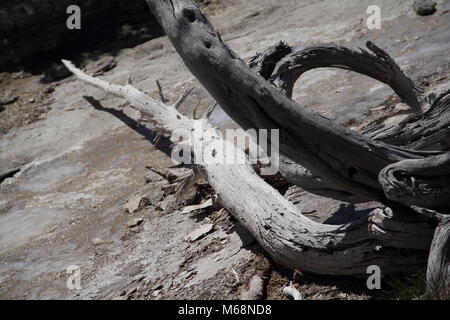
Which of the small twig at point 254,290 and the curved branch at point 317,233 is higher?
the curved branch at point 317,233

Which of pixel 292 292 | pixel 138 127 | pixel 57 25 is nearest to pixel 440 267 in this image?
pixel 292 292

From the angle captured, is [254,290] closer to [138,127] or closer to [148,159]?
[148,159]

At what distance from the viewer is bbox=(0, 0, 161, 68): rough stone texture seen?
11.0 m

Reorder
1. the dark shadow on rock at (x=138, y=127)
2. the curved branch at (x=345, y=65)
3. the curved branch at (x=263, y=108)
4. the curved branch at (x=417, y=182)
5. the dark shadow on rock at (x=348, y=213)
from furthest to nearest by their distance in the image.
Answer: the dark shadow on rock at (x=138, y=127)
the curved branch at (x=345, y=65)
the dark shadow on rock at (x=348, y=213)
the curved branch at (x=263, y=108)
the curved branch at (x=417, y=182)

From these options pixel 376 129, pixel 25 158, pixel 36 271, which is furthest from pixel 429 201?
pixel 25 158

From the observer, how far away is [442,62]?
6.74 meters

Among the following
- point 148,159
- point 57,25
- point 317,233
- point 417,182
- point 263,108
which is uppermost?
point 263,108

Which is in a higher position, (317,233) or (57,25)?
(57,25)

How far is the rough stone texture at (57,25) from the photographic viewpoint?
36.0ft

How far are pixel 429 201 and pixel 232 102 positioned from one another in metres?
1.24

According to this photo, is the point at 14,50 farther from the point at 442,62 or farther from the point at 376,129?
the point at 376,129

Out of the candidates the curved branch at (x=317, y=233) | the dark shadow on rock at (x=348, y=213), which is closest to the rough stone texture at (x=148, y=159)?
the dark shadow on rock at (x=348, y=213)

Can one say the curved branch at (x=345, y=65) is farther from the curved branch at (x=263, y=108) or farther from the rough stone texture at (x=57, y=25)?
the rough stone texture at (x=57, y=25)

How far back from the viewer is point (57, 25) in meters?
11.3
